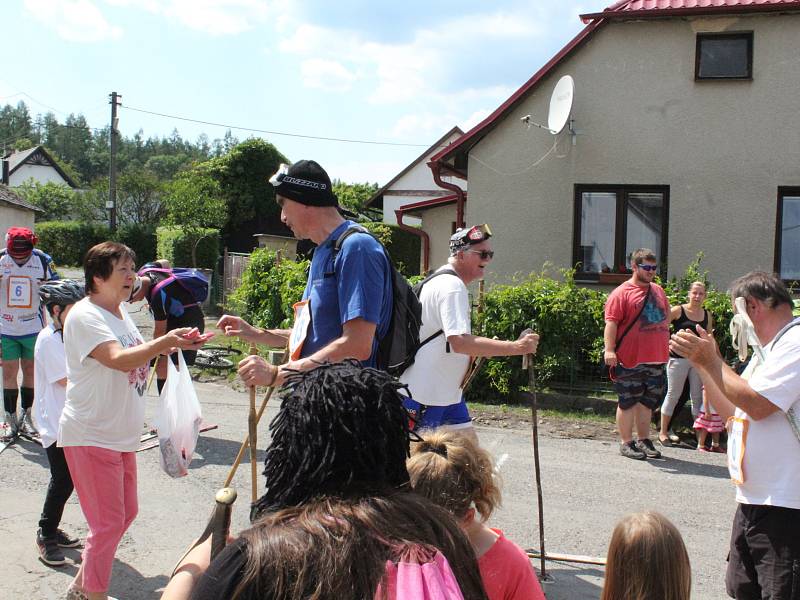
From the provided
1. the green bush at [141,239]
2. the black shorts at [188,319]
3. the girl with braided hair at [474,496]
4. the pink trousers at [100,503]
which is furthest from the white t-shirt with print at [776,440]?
the green bush at [141,239]

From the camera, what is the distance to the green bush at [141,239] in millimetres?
40219

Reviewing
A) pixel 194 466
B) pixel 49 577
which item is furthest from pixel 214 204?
pixel 49 577

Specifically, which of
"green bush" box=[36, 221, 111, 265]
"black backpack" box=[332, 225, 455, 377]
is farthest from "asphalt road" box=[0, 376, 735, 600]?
"green bush" box=[36, 221, 111, 265]

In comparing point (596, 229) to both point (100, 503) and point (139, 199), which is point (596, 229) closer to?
point (100, 503)

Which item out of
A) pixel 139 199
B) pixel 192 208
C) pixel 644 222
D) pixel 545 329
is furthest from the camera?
pixel 139 199

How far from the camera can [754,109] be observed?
11.7 meters

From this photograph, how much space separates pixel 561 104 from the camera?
469 inches

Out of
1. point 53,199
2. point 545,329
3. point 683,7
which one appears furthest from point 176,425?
point 53,199

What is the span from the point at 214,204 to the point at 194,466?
22.3m

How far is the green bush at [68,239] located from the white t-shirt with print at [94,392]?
39.5 meters

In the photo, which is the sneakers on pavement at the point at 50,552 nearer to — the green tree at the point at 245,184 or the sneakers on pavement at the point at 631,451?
the sneakers on pavement at the point at 631,451

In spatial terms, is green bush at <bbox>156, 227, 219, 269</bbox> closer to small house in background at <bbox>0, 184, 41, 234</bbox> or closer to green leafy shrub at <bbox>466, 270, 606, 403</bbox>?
small house in background at <bbox>0, 184, 41, 234</bbox>

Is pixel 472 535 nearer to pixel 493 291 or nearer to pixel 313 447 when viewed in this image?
pixel 313 447

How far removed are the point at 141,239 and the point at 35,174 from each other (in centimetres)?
4857
